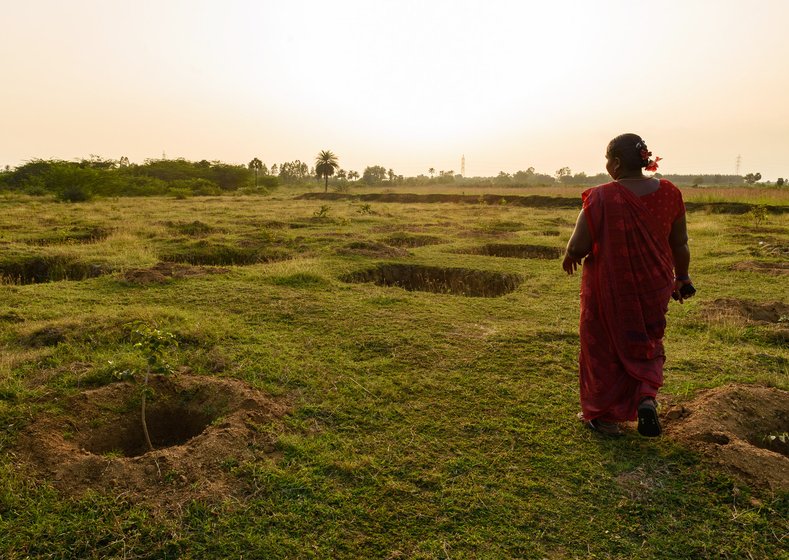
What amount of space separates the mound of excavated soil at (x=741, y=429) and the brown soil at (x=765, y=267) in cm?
585

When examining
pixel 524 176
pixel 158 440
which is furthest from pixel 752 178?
pixel 158 440

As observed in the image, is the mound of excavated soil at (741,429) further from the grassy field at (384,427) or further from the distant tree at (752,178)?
the distant tree at (752,178)

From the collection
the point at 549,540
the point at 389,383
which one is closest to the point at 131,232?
the point at 389,383

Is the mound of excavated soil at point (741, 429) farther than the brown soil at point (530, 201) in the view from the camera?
No

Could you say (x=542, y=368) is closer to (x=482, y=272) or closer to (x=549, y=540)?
(x=549, y=540)

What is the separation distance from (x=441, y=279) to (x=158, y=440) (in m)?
5.89

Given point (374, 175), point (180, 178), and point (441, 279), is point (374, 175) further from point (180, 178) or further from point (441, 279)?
point (441, 279)

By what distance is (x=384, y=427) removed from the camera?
3.41 meters

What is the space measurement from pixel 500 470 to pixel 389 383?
4.32 ft

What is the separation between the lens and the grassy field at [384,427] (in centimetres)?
241

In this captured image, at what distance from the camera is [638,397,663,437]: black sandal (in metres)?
2.93

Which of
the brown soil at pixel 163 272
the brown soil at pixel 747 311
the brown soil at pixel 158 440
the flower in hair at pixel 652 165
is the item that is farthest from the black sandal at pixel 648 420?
the brown soil at pixel 163 272

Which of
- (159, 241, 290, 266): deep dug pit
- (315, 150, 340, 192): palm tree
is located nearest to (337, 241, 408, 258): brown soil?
(159, 241, 290, 266): deep dug pit

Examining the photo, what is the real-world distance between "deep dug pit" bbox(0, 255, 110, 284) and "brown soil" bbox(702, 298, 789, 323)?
8.78 metres
